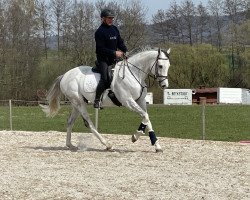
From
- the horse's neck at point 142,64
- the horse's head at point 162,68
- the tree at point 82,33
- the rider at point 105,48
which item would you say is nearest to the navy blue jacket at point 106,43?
the rider at point 105,48

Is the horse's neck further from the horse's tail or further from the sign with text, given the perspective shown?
the sign with text

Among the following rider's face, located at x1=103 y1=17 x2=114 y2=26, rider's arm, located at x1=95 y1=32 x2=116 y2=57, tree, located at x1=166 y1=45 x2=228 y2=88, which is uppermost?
rider's face, located at x1=103 y1=17 x2=114 y2=26

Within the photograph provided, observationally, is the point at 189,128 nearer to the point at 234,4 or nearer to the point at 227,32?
the point at 227,32

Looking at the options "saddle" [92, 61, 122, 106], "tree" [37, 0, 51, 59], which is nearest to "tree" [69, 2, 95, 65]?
"tree" [37, 0, 51, 59]

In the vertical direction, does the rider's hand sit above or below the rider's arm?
below

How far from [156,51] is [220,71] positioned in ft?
177

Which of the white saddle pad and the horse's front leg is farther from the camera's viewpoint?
the white saddle pad

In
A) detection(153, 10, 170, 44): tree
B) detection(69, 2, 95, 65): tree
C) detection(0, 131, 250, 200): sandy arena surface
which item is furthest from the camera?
detection(153, 10, 170, 44): tree

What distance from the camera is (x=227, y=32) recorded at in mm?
70125

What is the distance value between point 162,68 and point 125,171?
2.47m

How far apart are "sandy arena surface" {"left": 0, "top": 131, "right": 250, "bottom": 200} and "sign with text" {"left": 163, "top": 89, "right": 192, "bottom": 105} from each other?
39175mm

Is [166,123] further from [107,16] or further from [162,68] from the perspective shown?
[162,68]

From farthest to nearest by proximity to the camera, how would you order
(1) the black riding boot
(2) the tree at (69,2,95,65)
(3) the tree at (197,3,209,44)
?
1. (3) the tree at (197,3,209,44)
2. (2) the tree at (69,2,95,65)
3. (1) the black riding boot

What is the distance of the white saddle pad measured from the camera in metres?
10.2
